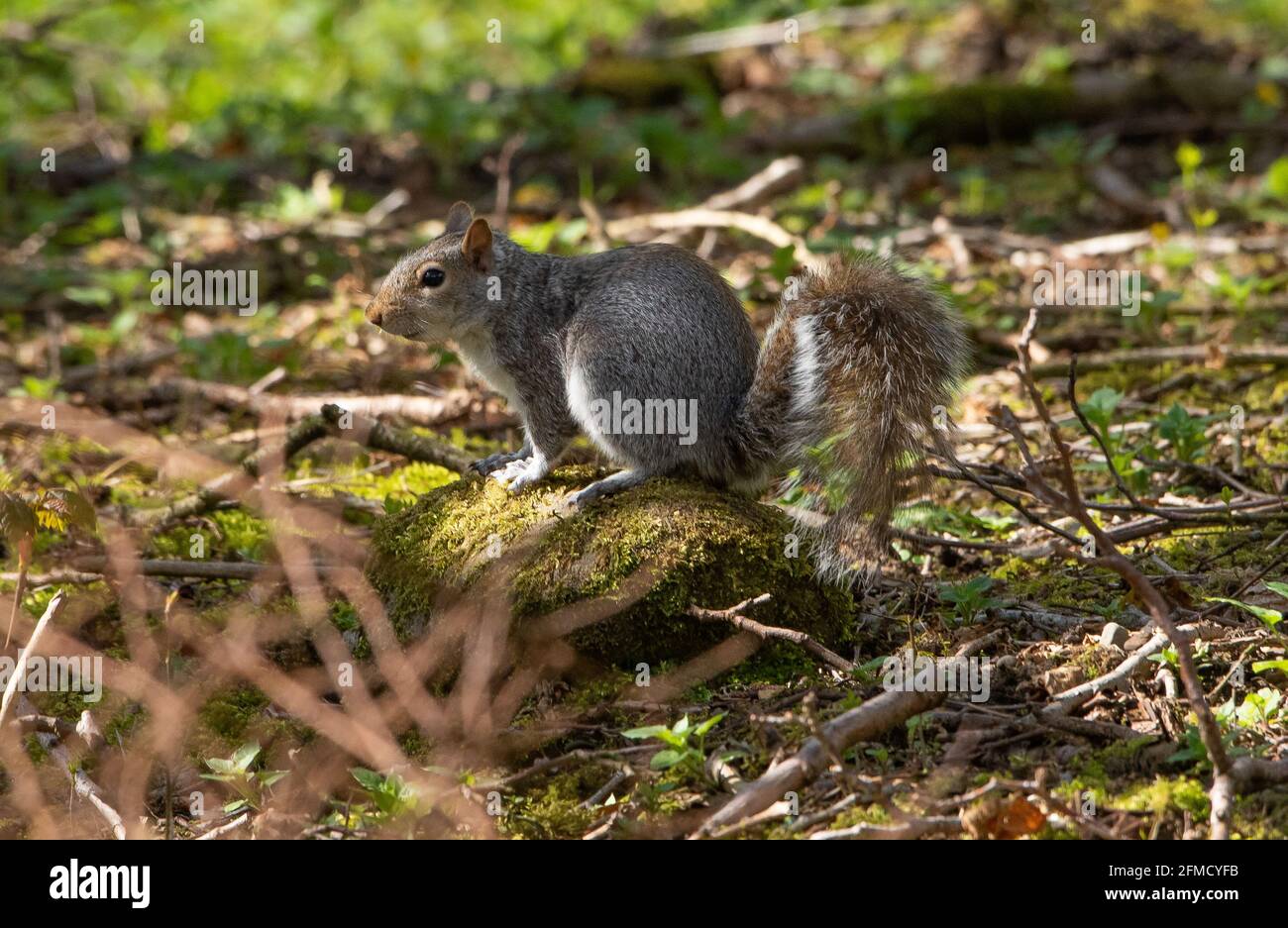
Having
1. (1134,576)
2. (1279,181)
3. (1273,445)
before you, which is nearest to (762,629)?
(1134,576)

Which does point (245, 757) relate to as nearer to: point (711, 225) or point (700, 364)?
point (700, 364)

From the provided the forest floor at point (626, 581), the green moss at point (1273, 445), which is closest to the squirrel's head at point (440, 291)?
the forest floor at point (626, 581)

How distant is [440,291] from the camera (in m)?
4.27

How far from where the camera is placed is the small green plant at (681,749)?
2852mm

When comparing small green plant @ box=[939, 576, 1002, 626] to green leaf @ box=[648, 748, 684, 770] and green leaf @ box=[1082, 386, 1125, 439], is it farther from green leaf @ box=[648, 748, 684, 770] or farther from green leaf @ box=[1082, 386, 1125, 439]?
green leaf @ box=[648, 748, 684, 770]

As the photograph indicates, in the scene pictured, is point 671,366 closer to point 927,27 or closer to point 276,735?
point 276,735

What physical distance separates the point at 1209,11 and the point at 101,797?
10.7m

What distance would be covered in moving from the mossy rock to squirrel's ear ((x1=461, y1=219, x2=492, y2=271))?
84 centimetres

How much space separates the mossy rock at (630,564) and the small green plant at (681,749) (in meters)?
0.53

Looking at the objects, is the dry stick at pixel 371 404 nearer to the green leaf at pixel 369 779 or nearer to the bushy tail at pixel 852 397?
the bushy tail at pixel 852 397

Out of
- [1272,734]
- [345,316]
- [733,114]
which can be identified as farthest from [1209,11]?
[1272,734]

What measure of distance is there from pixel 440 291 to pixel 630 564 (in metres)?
1.27

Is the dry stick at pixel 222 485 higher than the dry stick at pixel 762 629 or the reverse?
higher

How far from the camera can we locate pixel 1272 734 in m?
Answer: 2.91
